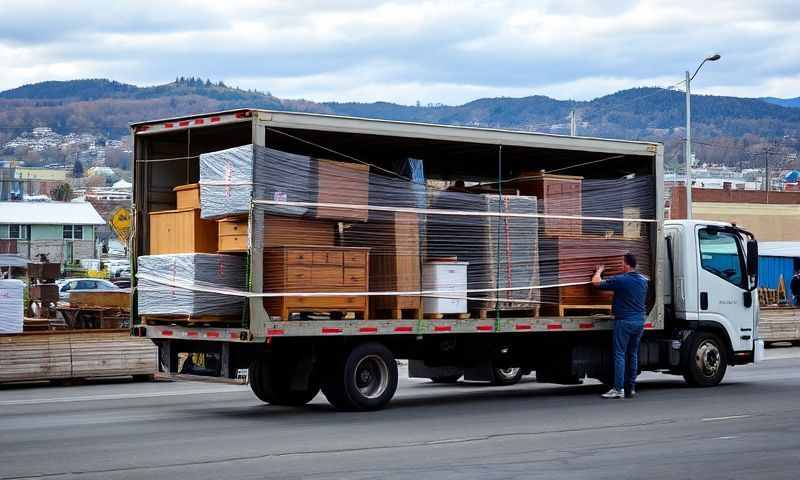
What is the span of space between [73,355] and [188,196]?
645cm

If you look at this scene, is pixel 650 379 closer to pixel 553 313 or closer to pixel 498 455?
pixel 553 313

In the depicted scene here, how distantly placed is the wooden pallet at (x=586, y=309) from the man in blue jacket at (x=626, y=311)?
43 cm

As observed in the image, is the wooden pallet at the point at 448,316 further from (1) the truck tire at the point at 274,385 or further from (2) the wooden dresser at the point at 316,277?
(1) the truck tire at the point at 274,385

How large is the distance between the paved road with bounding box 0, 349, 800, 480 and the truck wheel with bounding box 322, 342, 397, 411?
229 millimetres

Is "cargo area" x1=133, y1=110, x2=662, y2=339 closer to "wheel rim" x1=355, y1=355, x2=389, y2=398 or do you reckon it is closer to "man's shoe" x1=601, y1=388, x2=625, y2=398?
"wheel rim" x1=355, y1=355, x2=389, y2=398

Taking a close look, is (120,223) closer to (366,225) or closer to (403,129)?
(366,225)

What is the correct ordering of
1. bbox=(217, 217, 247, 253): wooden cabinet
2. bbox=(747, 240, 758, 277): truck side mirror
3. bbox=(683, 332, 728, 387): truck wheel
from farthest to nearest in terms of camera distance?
bbox=(747, 240, 758, 277): truck side mirror
bbox=(683, 332, 728, 387): truck wheel
bbox=(217, 217, 247, 253): wooden cabinet

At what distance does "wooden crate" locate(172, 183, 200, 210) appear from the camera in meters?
14.2

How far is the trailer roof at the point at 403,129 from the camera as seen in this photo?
13.6 metres

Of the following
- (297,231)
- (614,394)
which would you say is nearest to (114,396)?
(297,231)

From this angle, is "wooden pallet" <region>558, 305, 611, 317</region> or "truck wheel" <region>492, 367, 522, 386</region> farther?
"truck wheel" <region>492, 367, 522, 386</region>

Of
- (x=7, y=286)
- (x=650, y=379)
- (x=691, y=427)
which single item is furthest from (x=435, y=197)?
(x=7, y=286)

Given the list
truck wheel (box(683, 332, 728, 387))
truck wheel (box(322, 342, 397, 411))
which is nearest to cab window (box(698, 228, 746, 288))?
truck wheel (box(683, 332, 728, 387))

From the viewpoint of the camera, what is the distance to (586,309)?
16703 mm
